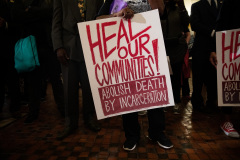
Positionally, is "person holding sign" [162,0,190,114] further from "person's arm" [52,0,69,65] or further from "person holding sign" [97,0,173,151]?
"person's arm" [52,0,69,65]

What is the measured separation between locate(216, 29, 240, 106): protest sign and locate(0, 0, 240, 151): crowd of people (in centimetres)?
19

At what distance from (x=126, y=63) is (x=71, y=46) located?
2.84 ft

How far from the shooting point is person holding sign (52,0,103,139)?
198 cm

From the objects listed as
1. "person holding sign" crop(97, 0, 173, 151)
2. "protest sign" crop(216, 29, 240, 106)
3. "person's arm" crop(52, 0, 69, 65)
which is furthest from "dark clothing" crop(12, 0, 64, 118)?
"protest sign" crop(216, 29, 240, 106)

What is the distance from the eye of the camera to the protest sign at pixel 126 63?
1.44 m

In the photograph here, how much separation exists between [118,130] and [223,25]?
1771mm

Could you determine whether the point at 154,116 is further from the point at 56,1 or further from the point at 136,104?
the point at 56,1

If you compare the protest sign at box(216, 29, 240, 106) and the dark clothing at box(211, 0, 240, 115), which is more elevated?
the dark clothing at box(211, 0, 240, 115)

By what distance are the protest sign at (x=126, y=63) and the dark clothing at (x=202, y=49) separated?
1.45 m

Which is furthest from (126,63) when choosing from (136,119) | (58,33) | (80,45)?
(58,33)

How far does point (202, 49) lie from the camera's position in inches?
102

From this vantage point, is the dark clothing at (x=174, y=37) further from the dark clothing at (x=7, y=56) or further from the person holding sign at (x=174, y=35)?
the dark clothing at (x=7, y=56)

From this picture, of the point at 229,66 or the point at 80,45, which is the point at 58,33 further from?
the point at 229,66

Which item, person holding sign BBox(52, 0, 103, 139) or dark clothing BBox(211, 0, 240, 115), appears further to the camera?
person holding sign BBox(52, 0, 103, 139)
